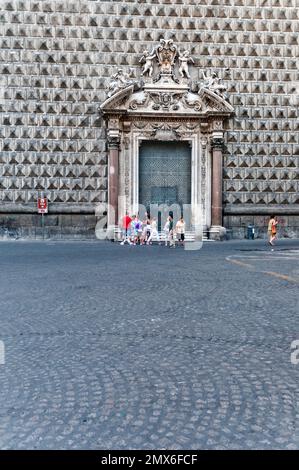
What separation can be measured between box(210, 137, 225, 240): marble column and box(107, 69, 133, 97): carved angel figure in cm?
376

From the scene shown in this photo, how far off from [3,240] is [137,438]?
1690 cm

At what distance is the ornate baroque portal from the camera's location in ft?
60.3

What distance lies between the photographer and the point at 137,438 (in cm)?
202

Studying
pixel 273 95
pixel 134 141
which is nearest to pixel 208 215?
pixel 134 141

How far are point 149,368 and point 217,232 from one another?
1573 centimetres

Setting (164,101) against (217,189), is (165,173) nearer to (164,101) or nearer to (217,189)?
(217,189)

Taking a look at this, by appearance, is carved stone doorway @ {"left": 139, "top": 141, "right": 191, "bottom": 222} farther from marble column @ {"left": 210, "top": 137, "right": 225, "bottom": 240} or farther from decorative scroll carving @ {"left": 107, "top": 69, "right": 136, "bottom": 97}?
decorative scroll carving @ {"left": 107, "top": 69, "right": 136, "bottom": 97}

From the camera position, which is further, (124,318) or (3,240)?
(3,240)

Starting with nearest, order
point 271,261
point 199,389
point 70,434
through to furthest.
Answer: point 70,434 < point 199,389 < point 271,261

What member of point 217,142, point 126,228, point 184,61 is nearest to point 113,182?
point 126,228

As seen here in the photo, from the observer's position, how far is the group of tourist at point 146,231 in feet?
56.1

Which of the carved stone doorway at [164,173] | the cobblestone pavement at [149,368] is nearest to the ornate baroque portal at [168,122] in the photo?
the carved stone doorway at [164,173]

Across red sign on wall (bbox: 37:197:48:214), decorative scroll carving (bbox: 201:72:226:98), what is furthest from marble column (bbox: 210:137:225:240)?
red sign on wall (bbox: 37:197:48:214)
